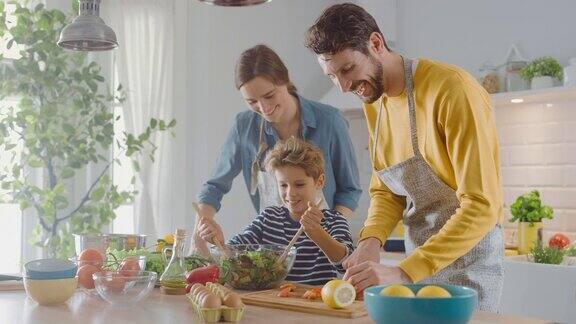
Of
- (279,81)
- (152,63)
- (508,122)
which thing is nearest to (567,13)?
(508,122)

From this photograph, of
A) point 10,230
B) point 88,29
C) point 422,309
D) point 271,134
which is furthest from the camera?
point 10,230

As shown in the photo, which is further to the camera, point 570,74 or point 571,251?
point 570,74

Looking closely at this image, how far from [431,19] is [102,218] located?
88.7 inches

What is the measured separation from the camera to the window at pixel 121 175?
446 cm

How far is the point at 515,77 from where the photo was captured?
3992mm

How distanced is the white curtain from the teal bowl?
3.19 m

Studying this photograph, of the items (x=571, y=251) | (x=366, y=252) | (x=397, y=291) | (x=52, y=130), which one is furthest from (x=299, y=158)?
(x=52, y=130)

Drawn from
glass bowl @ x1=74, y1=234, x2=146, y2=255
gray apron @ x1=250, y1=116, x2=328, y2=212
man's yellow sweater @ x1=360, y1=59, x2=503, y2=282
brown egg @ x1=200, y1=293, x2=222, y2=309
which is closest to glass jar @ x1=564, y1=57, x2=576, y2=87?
gray apron @ x1=250, y1=116, x2=328, y2=212

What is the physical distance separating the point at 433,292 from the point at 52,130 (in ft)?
9.78

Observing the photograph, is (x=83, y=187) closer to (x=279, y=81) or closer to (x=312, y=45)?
(x=279, y=81)

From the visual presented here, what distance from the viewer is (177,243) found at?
78.5 inches

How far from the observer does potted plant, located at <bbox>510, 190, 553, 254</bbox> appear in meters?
3.83

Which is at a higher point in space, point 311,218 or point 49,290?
point 311,218

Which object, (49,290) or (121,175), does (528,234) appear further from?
(49,290)
